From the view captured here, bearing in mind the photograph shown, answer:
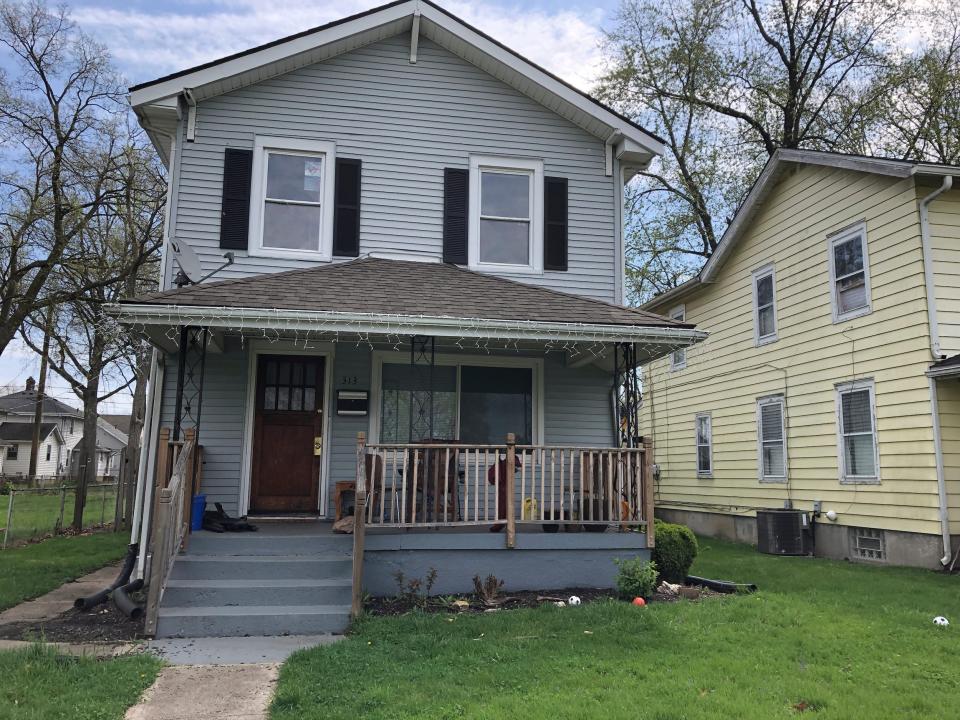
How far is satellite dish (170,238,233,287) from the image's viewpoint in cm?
820

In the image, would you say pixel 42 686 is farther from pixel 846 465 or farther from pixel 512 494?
pixel 846 465

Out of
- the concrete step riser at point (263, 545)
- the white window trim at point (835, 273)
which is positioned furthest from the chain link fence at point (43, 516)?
the white window trim at point (835, 273)

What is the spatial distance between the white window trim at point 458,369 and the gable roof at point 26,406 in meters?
41.9

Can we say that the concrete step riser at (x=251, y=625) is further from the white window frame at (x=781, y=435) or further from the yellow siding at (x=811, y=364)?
the white window frame at (x=781, y=435)

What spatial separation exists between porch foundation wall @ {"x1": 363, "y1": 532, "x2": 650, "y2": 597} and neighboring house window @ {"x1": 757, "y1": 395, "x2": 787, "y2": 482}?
674 centimetres

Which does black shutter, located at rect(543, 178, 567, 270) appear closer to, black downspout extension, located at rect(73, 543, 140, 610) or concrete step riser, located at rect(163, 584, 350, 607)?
concrete step riser, located at rect(163, 584, 350, 607)

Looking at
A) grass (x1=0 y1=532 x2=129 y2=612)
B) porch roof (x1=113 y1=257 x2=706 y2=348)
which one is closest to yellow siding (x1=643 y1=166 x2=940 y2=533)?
porch roof (x1=113 y1=257 x2=706 y2=348)

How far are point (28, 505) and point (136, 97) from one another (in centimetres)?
1972

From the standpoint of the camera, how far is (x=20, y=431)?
46.1m

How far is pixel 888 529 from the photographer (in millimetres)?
10430

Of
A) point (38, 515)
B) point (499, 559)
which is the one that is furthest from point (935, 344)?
point (38, 515)

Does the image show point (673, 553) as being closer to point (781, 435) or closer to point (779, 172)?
point (781, 435)

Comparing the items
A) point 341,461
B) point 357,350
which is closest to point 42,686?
point 341,461

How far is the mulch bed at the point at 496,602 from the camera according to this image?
6.72 metres
